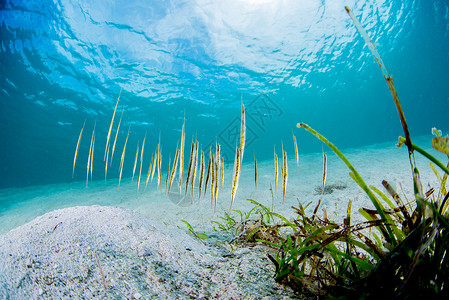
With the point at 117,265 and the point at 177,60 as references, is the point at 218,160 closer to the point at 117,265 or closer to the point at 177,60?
the point at 117,265

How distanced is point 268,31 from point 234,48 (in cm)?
296

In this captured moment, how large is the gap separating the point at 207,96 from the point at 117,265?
24.9m

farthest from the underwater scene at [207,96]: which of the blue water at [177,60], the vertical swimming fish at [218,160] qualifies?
the blue water at [177,60]

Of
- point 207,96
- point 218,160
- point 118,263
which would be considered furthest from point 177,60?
point 118,263

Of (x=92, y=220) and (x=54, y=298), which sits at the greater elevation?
(x=92, y=220)

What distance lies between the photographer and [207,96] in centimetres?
2511

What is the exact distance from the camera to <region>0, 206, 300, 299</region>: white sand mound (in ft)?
4.14

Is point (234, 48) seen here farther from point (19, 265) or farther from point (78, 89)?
point (19, 265)

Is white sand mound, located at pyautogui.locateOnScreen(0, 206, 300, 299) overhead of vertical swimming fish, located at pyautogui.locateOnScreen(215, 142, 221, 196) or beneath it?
beneath

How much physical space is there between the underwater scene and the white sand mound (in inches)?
1.6

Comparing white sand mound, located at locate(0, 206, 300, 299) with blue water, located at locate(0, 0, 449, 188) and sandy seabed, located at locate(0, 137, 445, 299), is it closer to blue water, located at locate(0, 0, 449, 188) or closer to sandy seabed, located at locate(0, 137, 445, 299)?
sandy seabed, located at locate(0, 137, 445, 299)

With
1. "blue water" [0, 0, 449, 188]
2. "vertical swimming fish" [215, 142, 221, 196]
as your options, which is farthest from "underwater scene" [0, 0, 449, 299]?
"blue water" [0, 0, 449, 188]

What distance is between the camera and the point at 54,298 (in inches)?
45.6

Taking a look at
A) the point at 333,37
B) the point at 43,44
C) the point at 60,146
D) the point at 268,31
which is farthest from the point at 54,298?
the point at 60,146
